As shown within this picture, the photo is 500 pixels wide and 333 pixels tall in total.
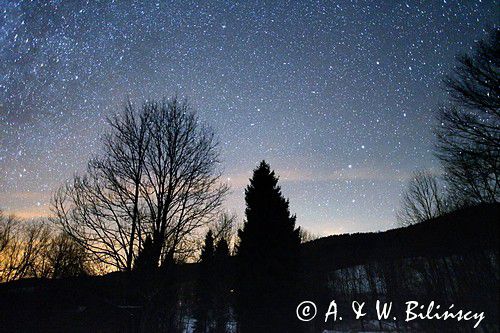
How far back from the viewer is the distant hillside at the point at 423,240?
320 inches

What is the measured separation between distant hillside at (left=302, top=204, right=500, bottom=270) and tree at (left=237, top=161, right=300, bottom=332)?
19.5ft

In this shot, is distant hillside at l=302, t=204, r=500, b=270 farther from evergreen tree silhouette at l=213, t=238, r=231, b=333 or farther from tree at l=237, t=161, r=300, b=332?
evergreen tree silhouette at l=213, t=238, r=231, b=333

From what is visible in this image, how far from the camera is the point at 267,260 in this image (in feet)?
43.2

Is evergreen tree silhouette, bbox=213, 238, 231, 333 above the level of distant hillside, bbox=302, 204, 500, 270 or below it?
below

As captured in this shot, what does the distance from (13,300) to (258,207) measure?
597 inches

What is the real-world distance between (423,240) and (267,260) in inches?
287

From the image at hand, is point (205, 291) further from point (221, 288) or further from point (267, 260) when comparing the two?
point (267, 260)

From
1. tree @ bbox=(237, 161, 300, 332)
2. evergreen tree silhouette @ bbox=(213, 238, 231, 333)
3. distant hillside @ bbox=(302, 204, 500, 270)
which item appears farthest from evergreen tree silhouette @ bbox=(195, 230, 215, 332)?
tree @ bbox=(237, 161, 300, 332)

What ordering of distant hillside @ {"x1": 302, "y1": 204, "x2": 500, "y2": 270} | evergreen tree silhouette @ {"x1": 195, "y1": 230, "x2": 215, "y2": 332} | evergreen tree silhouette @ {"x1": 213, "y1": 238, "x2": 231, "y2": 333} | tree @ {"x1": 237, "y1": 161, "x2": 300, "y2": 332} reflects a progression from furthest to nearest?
evergreen tree silhouette @ {"x1": 195, "y1": 230, "x2": 215, "y2": 332}, evergreen tree silhouette @ {"x1": 213, "y1": 238, "x2": 231, "y2": 333}, tree @ {"x1": 237, "y1": 161, "x2": 300, "y2": 332}, distant hillside @ {"x1": 302, "y1": 204, "x2": 500, "y2": 270}

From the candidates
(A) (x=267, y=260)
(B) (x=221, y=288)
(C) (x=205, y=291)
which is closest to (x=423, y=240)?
(A) (x=267, y=260)

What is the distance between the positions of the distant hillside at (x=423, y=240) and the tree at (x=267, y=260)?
5.94 metres

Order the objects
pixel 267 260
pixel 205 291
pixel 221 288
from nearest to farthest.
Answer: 1. pixel 267 260
2. pixel 221 288
3. pixel 205 291

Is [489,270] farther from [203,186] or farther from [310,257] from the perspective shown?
[310,257]

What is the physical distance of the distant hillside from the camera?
26.6 feet
